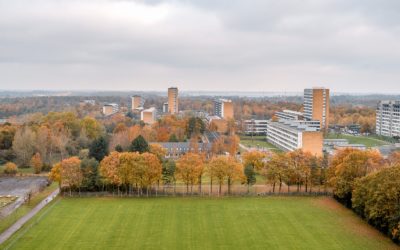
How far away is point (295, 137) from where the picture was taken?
68375mm

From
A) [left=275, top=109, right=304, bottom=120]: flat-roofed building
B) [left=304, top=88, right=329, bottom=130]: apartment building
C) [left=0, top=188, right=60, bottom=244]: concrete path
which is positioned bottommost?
[left=0, top=188, right=60, bottom=244]: concrete path

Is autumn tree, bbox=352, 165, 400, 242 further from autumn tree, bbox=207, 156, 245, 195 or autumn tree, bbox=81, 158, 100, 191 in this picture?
autumn tree, bbox=81, 158, 100, 191

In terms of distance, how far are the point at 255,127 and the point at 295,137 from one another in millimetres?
33960

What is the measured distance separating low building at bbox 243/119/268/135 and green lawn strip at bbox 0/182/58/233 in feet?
201

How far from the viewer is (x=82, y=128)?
75.1m

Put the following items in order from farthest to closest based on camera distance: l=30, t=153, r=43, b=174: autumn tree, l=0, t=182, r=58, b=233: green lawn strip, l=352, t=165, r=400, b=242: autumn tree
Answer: l=30, t=153, r=43, b=174: autumn tree < l=0, t=182, r=58, b=233: green lawn strip < l=352, t=165, r=400, b=242: autumn tree

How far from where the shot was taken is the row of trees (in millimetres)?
28109

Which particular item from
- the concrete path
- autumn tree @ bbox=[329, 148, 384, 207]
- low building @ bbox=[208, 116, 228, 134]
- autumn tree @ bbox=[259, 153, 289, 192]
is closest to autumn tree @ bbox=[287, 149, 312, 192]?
autumn tree @ bbox=[259, 153, 289, 192]

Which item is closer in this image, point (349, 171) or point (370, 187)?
point (370, 187)

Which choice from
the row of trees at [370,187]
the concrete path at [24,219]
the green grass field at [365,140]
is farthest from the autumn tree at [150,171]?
the green grass field at [365,140]

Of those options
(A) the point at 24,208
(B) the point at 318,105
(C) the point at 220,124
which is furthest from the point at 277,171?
(B) the point at 318,105

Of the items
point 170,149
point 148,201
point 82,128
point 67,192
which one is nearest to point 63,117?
point 82,128

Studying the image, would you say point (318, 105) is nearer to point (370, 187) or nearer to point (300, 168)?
point (300, 168)

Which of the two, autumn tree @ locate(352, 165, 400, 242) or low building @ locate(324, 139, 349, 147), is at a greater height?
autumn tree @ locate(352, 165, 400, 242)
